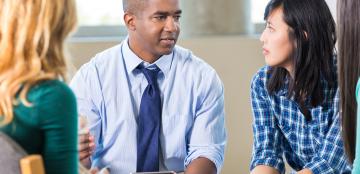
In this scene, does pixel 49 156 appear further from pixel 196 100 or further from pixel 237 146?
pixel 237 146

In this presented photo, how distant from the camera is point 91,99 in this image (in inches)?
110

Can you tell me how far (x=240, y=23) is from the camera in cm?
410

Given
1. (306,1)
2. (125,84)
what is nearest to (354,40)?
(306,1)

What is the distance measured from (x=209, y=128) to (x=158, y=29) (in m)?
0.48

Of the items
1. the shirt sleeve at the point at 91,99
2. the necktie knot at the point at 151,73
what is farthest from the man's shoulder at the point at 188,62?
the shirt sleeve at the point at 91,99

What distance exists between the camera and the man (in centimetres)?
273

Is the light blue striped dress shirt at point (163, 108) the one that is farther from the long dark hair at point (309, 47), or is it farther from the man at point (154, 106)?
the long dark hair at point (309, 47)

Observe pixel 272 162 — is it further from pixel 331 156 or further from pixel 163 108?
pixel 163 108

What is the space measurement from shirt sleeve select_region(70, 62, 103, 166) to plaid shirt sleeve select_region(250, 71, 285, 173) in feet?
2.04

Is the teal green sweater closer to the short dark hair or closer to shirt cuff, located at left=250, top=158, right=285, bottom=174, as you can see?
shirt cuff, located at left=250, top=158, right=285, bottom=174

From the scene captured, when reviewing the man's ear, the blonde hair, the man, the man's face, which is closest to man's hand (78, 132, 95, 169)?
the man

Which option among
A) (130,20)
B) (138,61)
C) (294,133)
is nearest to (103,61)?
(138,61)

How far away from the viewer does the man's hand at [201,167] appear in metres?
2.63

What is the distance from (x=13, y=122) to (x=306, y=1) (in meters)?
1.40
